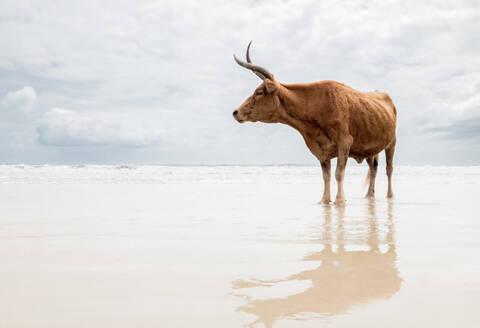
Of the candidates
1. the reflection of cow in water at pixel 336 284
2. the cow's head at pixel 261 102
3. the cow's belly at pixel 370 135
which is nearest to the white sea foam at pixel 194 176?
the cow's belly at pixel 370 135

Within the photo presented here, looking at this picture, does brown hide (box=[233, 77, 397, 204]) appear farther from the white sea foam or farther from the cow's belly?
the white sea foam

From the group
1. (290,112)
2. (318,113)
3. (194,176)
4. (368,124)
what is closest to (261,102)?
(290,112)

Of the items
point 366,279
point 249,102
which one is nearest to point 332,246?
point 366,279

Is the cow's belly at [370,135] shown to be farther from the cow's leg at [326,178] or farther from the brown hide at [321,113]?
the cow's leg at [326,178]

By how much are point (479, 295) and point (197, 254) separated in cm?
132

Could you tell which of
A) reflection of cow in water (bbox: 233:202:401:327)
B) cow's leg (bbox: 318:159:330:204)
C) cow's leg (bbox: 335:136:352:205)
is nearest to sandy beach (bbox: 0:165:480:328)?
reflection of cow in water (bbox: 233:202:401:327)

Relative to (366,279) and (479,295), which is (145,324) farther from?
(479,295)

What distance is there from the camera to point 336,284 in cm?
173

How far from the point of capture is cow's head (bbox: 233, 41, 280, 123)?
243 inches

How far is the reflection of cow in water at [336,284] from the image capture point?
1.41m

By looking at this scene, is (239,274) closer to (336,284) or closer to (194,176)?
(336,284)

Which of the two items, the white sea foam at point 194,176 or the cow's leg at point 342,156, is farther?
the white sea foam at point 194,176

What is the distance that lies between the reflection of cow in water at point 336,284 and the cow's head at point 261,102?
3.91 metres

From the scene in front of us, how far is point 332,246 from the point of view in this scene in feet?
8.52
